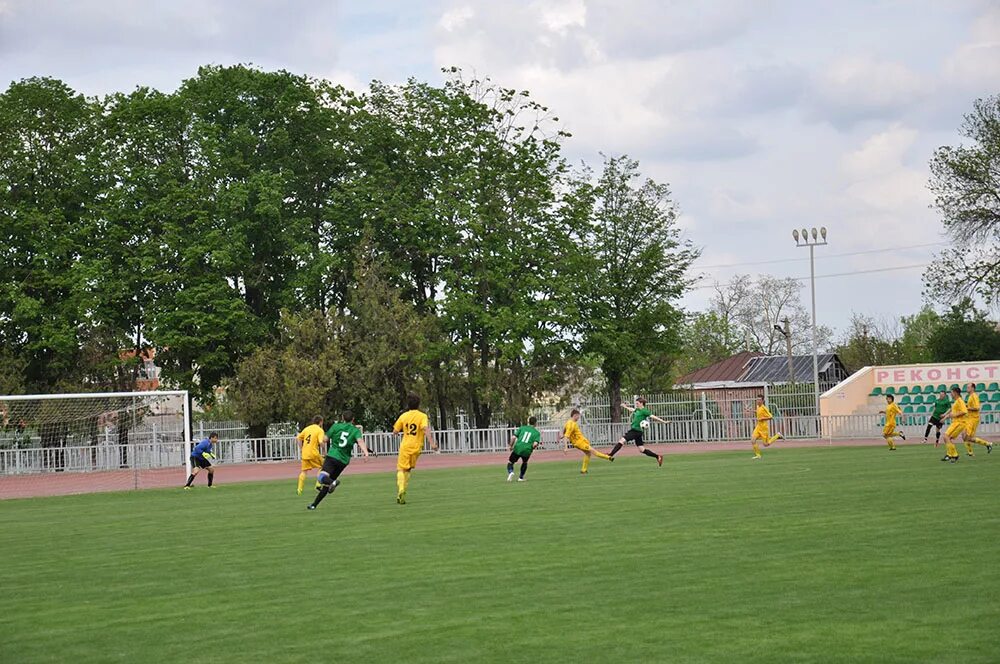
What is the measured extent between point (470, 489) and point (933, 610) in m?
18.9

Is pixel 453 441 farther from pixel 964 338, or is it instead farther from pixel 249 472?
pixel 964 338

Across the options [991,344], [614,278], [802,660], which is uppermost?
[614,278]

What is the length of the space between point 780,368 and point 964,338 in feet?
59.3

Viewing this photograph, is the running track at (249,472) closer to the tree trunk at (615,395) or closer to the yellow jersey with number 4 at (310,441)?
the tree trunk at (615,395)

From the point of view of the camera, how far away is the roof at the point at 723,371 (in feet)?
280

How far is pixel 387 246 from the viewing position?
191 feet

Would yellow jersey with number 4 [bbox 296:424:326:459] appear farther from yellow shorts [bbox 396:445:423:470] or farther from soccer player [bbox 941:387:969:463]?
soccer player [bbox 941:387:969:463]

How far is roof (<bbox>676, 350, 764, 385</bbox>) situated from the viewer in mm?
85375

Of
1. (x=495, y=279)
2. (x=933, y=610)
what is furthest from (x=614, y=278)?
(x=933, y=610)

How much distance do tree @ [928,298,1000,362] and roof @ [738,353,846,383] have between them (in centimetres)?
1296

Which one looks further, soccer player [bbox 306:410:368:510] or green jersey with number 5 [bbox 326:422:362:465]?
green jersey with number 5 [bbox 326:422:362:465]

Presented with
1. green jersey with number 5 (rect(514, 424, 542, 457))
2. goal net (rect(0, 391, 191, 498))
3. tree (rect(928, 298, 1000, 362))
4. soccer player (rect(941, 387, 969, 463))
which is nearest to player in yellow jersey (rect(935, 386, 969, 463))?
soccer player (rect(941, 387, 969, 463))

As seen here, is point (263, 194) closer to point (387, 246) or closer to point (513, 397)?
point (387, 246)

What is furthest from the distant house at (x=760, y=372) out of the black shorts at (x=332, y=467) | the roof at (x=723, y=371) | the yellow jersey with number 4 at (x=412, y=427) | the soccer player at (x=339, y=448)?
the black shorts at (x=332, y=467)
